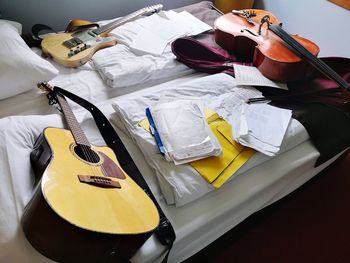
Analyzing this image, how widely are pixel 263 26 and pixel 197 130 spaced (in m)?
0.91

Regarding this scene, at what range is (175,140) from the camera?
977 mm

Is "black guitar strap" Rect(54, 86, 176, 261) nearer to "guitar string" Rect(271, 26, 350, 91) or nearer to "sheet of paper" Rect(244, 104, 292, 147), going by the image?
"sheet of paper" Rect(244, 104, 292, 147)

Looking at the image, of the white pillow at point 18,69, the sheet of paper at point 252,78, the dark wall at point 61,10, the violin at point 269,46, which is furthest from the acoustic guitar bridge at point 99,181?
the dark wall at point 61,10

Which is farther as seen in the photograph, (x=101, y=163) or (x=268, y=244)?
(x=268, y=244)

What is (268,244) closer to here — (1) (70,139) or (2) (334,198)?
(2) (334,198)

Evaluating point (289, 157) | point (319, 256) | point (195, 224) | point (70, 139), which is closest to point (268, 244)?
point (319, 256)

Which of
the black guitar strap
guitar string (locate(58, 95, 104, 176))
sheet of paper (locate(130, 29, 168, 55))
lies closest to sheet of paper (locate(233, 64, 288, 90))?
sheet of paper (locate(130, 29, 168, 55))

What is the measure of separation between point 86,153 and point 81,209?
248 millimetres

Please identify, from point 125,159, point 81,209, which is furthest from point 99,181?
point 125,159

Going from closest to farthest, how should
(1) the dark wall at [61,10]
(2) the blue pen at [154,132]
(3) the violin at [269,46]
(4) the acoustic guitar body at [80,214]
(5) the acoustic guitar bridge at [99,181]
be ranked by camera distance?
(4) the acoustic guitar body at [80,214], (5) the acoustic guitar bridge at [99,181], (2) the blue pen at [154,132], (3) the violin at [269,46], (1) the dark wall at [61,10]

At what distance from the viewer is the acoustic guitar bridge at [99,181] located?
2.44 feet

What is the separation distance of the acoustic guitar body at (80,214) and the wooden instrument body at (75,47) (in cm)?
68

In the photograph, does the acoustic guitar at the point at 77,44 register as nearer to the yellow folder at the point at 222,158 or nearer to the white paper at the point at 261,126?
the yellow folder at the point at 222,158

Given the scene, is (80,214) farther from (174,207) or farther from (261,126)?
(261,126)
